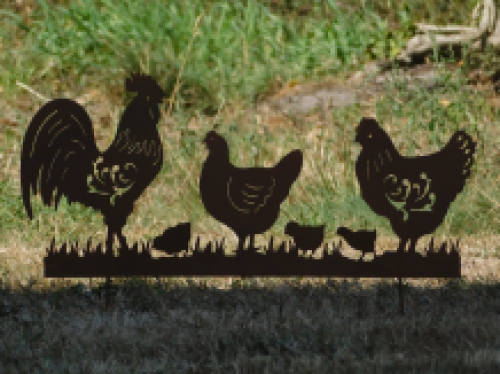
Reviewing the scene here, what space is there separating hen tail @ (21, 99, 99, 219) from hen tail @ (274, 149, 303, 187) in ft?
2.92

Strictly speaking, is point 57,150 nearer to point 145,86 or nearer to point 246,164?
point 145,86

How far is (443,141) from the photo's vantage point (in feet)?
24.9

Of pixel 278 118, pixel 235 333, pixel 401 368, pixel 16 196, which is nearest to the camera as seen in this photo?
pixel 401 368

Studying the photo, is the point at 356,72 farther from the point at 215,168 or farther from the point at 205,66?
the point at 215,168

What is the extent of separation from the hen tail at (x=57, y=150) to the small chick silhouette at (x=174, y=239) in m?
0.49

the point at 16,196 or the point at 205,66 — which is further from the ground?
the point at 205,66

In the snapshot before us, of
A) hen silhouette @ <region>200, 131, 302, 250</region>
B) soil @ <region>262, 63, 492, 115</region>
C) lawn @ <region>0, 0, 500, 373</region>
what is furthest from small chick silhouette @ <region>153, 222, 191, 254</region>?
soil @ <region>262, 63, 492, 115</region>

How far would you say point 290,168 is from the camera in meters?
4.62

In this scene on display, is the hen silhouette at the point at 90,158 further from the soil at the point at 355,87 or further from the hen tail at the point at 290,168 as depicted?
A: the soil at the point at 355,87

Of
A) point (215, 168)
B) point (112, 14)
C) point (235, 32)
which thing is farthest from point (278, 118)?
point (215, 168)

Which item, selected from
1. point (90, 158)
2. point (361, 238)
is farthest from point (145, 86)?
point (361, 238)

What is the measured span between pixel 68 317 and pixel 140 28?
494 centimetres

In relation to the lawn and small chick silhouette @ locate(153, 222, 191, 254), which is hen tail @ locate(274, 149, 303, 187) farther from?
the lawn

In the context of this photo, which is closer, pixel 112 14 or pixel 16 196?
pixel 16 196
